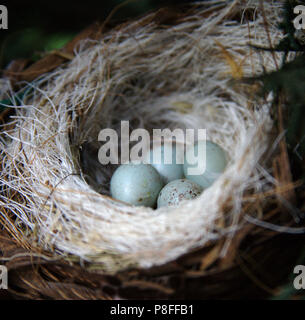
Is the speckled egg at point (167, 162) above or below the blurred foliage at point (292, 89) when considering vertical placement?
below

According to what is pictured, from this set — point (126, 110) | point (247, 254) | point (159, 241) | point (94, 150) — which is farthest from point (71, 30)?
point (247, 254)

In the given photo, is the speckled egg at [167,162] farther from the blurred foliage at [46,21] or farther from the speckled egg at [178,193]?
the blurred foliage at [46,21]

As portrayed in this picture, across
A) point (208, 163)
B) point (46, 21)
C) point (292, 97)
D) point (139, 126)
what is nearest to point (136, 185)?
point (208, 163)


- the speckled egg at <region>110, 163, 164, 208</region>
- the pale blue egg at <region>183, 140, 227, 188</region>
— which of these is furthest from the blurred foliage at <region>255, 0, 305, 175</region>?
the speckled egg at <region>110, 163, 164, 208</region>

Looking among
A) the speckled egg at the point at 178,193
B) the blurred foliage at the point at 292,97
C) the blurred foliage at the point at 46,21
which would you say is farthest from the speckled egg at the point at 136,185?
the blurred foliage at the point at 46,21

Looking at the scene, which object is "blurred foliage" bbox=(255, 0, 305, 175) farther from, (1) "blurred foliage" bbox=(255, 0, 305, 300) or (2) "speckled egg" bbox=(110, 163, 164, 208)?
(2) "speckled egg" bbox=(110, 163, 164, 208)

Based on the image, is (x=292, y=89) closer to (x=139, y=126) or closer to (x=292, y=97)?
(x=292, y=97)
